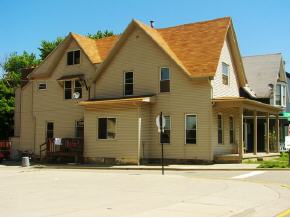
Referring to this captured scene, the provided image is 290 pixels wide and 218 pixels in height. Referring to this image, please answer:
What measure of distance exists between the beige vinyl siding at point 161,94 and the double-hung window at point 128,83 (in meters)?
0.29

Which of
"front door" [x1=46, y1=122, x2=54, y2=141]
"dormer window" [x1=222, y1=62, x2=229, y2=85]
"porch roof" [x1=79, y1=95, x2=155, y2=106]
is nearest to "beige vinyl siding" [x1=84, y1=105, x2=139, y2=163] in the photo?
"porch roof" [x1=79, y1=95, x2=155, y2=106]

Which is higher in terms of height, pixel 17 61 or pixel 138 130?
pixel 17 61

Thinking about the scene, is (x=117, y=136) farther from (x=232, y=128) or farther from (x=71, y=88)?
(x=232, y=128)

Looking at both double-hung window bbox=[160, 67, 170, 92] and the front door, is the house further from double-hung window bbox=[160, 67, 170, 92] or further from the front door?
the front door

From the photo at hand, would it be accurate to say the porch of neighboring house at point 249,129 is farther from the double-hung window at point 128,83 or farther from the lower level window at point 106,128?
the lower level window at point 106,128

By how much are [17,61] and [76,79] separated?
41.1m

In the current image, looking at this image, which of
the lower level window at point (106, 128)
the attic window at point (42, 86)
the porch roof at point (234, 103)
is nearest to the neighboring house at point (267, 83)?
the porch roof at point (234, 103)

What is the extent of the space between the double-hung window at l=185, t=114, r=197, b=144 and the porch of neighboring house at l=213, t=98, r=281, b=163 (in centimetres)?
143

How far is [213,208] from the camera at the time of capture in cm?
1145

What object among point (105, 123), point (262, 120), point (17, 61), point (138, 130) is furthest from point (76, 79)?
point (17, 61)

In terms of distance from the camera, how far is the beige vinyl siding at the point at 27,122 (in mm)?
37719

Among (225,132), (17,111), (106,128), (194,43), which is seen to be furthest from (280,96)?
(17,111)

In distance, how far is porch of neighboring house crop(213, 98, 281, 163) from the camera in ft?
91.1

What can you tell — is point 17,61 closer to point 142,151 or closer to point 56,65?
point 56,65
